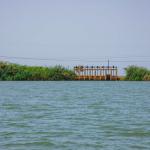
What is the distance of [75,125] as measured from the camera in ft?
52.9

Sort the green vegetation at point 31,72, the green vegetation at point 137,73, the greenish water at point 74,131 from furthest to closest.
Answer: the green vegetation at point 137,73, the green vegetation at point 31,72, the greenish water at point 74,131

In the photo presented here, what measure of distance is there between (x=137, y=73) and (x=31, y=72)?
739 inches

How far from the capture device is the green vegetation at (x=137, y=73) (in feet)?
277

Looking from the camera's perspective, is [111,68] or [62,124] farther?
[111,68]

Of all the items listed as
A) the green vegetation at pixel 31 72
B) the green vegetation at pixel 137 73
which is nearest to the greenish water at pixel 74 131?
the green vegetation at pixel 31 72

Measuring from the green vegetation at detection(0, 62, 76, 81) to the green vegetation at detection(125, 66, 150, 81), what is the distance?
444 inches

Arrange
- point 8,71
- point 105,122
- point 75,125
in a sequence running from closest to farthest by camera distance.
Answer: point 75,125, point 105,122, point 8,71

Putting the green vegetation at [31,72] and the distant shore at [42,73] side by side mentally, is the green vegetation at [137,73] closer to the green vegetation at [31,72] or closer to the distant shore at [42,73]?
the distant shore at [42,73]

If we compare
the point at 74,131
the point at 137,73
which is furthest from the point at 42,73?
the point at 74,131

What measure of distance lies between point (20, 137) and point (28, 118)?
484 centimetres

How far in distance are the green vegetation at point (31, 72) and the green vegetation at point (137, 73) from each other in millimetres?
11288

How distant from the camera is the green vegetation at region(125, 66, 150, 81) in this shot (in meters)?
84.3

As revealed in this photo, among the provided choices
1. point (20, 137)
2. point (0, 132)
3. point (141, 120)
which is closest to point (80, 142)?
point (20, 137)

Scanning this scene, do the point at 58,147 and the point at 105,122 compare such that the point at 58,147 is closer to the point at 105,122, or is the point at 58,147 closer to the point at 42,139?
the point at 42,139
